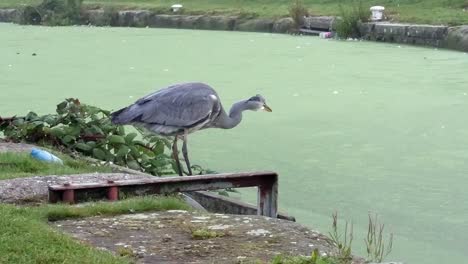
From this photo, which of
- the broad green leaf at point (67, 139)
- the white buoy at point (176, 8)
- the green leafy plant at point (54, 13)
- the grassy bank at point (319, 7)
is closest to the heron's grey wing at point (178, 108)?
the broad green leaf at point (67, 139)

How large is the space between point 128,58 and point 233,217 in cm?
847

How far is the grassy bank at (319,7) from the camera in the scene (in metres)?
13.7

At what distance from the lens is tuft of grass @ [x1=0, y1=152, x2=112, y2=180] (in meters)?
4.13

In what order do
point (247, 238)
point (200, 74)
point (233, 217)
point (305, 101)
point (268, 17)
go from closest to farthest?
point (247, 238), point (233, 217), point (305, 101), point (200, 74), point (268, 17)

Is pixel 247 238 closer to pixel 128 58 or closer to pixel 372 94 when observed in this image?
pixel 372 94

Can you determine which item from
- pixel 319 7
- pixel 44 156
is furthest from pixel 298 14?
pixel 44 156

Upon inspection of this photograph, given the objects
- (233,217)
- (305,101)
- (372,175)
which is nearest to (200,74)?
(305,101)

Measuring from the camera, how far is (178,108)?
4492 mm

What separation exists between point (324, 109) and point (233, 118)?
2.58 m

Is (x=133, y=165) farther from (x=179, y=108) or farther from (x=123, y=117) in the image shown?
(x=179, y=108)

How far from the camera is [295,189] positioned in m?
4.88

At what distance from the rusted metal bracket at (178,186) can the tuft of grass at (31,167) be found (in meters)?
0.55

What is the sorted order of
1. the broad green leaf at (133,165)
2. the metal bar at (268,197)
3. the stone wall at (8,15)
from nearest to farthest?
the metal bar at (268,197) < the broad green leaf at (133,165) < the stone wall at (8,15)

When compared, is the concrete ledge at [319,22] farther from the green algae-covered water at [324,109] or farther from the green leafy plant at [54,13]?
the green leafy plant at [54,13]
